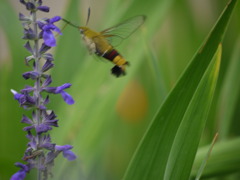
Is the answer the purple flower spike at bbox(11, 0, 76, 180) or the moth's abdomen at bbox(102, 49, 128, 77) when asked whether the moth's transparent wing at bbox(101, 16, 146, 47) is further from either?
the purple flower spike at bbox(11, 0, 76, 180)

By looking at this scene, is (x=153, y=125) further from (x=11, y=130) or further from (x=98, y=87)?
(x=11, y=130)

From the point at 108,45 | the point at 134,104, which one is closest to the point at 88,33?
the point at 108,45

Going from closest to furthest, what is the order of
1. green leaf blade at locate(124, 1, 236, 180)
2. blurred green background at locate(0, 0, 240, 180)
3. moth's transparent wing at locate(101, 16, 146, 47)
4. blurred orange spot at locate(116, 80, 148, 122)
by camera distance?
green leaf blade at locate(124, 1, 236, 180) < moth's transparent wing at locate(101, 16, 146, 47) < blurred green background at locate(0, 0, 240, 180) < blurred orange spot at locate(116, 80, 148, 122)

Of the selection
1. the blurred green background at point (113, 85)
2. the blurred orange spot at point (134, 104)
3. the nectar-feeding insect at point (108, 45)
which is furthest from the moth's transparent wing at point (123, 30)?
the blurred orange spot at point (134, 104)

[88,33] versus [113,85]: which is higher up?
[88,33]

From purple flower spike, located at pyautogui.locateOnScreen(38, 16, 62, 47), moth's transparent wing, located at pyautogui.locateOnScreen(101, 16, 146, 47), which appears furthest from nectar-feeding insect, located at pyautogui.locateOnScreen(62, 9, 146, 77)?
purple flower spike, located at pyautogui.locateOnScreen(38, 16, 62, 47)

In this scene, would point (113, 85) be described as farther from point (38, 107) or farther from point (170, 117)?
point (38, 107)
